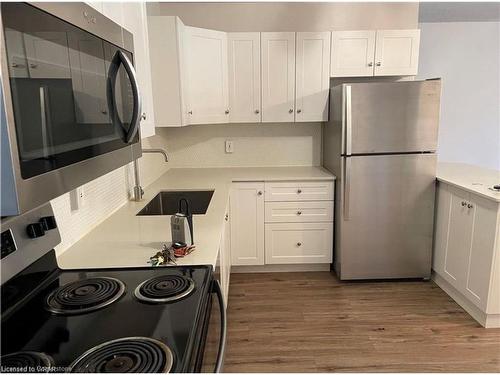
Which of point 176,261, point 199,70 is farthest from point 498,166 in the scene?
point 176,261

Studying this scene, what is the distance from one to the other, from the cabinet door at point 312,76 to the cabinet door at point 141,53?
157 centimetres

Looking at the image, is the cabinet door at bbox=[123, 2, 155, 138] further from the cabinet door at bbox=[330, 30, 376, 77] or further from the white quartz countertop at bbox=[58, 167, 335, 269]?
the cabinet door at bbox=[330, 30, 376, 77]

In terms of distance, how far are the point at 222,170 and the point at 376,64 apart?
1.64m

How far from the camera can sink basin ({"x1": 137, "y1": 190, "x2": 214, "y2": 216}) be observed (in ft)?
8.02

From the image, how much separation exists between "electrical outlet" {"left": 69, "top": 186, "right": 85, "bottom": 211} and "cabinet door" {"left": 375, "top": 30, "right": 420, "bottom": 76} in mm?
2565

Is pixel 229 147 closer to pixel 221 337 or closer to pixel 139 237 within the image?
pixel 139 237

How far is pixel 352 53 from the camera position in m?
3.04

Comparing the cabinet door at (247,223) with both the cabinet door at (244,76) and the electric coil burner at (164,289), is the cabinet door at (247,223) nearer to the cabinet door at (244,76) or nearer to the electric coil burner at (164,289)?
the cabinet door at (244,76)

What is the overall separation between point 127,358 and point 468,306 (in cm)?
255

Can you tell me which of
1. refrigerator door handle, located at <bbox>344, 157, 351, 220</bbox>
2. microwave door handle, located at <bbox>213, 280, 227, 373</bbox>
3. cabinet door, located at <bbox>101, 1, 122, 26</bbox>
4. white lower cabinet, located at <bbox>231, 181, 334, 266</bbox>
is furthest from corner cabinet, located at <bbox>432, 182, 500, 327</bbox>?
cabinet door, located at <bbox>101, 1, 122, 26</bbox>

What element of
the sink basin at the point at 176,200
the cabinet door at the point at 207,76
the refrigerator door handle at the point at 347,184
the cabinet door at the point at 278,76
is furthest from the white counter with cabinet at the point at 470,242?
the cabinet door at the point at 207,76

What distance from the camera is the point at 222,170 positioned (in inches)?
134

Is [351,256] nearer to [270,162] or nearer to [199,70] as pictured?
[270,162]

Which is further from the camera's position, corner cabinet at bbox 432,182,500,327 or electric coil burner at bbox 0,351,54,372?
corner cabinet at bbox 432,182,500,327
